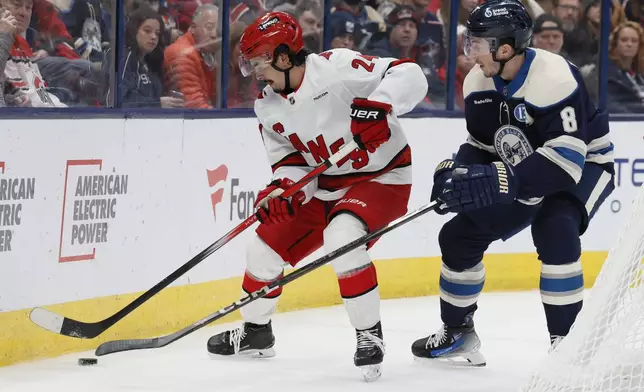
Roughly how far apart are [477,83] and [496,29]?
0.25 m

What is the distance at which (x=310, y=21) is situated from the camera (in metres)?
5.87

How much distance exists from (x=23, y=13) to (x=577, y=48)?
3281 millimetres

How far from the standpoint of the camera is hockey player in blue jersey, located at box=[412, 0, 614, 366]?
12.0ft

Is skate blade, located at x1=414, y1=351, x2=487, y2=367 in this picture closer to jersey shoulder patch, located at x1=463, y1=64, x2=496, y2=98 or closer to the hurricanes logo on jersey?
the hurricanes logo on jersey

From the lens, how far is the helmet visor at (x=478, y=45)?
3764 millimetres

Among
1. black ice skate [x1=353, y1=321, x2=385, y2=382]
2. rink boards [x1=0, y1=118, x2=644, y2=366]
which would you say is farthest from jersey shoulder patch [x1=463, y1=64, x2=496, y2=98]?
rink boards [x1=0, y1=118, x2=644, y2=366]

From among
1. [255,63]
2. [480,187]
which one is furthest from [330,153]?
[480,187]

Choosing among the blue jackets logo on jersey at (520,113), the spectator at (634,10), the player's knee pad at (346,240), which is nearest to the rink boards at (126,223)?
the player's knee pad at (346,240)

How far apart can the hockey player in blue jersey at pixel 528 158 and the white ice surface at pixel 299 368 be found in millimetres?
418

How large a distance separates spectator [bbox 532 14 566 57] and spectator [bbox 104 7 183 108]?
224cm

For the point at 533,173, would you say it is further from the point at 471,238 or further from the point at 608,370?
the point at 608,370

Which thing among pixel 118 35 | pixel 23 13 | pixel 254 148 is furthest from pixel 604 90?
pixel 23 13

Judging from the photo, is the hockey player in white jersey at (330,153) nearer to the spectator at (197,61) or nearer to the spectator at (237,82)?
the spectator at (197,61)

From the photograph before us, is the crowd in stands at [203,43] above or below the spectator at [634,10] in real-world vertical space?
below
